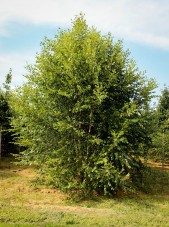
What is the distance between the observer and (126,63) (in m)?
14.0

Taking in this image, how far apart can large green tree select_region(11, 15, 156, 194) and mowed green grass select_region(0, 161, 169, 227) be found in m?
0.79

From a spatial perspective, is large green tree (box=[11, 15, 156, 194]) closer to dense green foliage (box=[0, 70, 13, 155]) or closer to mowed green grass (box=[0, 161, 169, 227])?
mowed green grass (box=[0, 161, 169, 227])

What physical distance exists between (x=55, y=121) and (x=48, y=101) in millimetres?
1042

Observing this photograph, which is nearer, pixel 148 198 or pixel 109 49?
pixel 148 198

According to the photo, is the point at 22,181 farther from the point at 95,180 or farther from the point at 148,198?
the point at 148,198

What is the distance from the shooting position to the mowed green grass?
846 centimetres

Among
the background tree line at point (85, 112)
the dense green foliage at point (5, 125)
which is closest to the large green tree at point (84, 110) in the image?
the background tree line at point (85, 112)

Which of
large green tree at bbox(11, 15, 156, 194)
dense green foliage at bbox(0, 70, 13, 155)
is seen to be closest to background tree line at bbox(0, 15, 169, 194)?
large green tree at bbox(11, 15, 156, 194)

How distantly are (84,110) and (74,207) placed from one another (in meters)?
4.57

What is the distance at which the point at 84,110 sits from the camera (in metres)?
13.2

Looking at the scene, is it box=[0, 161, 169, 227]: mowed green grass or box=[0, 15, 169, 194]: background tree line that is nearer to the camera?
box=[0, 161, 169, 227]: mowed green grass

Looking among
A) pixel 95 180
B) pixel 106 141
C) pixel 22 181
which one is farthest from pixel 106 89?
pixel 22 181

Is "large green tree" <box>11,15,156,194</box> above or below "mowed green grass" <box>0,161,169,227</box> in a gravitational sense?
above

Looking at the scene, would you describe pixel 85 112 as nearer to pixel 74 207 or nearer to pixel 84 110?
pixel 84 110
